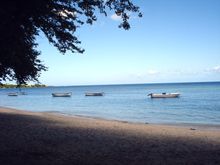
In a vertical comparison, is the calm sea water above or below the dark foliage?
below

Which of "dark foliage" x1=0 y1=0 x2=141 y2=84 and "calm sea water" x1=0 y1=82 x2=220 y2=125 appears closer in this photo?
"dark foliage" x1=0 y1=0 x2=141 y2=84

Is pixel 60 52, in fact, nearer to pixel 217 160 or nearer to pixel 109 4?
pixel 109 4

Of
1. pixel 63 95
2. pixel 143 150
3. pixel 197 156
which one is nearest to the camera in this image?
pixel 197 156

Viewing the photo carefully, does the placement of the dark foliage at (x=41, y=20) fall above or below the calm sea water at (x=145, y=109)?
above

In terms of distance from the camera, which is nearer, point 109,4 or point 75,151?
point 109,4

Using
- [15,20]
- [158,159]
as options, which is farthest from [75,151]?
[15,20]

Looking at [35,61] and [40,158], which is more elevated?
[35,61]

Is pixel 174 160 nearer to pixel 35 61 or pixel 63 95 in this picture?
pixel 35 61

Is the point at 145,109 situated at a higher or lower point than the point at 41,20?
lower

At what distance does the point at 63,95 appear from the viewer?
104 m

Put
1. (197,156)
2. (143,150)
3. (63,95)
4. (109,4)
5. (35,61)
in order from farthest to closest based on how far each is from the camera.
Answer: (63,95)
(35,61)
(143,150)
(197,156)
(109,4)

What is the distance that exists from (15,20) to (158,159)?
18.3ft

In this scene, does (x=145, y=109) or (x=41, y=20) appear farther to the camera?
(x=145, y=109)

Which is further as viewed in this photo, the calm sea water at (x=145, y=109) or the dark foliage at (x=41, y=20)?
the calm sea water at (x=145, y=109)
